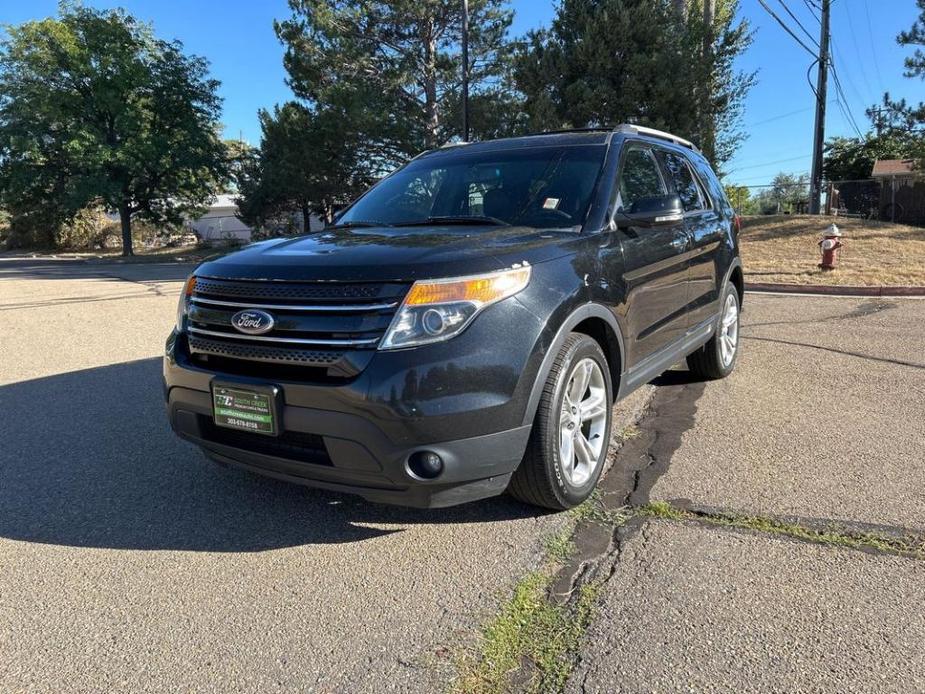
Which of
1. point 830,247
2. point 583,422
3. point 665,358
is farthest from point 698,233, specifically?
point 830,247

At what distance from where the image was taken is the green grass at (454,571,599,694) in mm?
2088

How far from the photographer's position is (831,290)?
430 inches

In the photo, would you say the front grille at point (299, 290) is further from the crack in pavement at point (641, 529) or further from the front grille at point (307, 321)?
the crack in pavement at point (641, 529)

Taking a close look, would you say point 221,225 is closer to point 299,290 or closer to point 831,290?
point 831,290

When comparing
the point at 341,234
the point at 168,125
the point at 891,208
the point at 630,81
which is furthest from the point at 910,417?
the point at 168,125

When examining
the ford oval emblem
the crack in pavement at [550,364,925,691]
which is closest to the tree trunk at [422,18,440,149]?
the crack in pavement at [550,364,925,691]

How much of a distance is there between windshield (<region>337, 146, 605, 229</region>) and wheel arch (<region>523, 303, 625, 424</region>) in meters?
0.56

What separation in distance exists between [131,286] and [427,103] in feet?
48.6

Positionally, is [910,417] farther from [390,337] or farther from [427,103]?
[427,103]

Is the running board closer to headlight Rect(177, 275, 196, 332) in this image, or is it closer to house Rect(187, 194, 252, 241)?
headlight Rect(177, 275, 196, 332)

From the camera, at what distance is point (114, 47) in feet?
97.7

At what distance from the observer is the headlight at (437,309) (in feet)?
8.43

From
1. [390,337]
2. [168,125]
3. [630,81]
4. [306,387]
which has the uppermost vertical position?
[168,125]

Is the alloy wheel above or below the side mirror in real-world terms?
below
